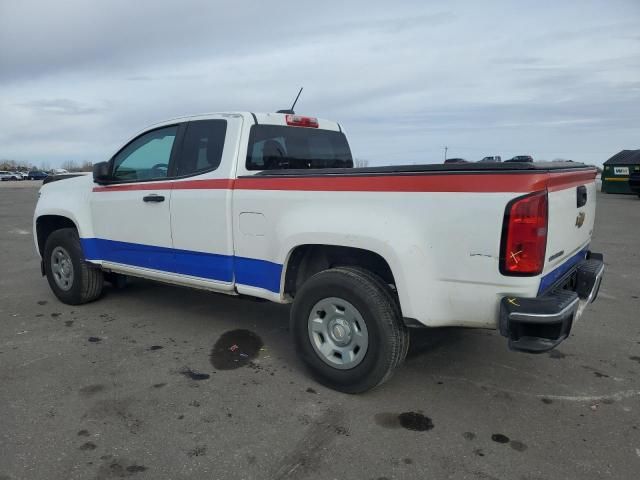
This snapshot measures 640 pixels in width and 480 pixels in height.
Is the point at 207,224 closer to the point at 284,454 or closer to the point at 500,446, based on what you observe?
the point at 284,454

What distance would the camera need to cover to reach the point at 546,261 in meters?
2.90

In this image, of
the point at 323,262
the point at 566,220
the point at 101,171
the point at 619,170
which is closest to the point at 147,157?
the point at 101,171

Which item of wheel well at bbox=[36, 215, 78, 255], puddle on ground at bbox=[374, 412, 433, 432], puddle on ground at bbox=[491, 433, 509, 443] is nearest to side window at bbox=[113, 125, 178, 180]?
wheel well at bbox=[36, 215, 78, 255]

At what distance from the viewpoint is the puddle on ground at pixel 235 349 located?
406cm

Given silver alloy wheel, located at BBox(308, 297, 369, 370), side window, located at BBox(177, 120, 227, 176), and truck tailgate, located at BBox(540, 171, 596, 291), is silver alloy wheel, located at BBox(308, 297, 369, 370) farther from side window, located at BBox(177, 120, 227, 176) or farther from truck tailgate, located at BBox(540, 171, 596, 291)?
side window, located at BBox(177, 120, 227, 176)

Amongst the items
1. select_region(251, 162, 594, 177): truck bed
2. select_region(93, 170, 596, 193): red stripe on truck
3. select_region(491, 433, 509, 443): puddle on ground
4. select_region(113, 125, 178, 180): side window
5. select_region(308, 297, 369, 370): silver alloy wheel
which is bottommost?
select_region(491, 433, 509, 443): puddle on ground

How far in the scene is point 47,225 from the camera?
5938 mm

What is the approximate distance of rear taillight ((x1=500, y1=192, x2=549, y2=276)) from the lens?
8.94 feet

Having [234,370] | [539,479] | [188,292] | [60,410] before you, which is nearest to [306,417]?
[234,370]

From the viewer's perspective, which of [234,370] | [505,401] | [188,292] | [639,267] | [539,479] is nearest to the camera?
[539,479]

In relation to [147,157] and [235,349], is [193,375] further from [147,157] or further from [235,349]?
[147,157]

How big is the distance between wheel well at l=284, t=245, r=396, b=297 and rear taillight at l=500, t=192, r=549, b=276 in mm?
925

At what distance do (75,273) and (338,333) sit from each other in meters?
3.37

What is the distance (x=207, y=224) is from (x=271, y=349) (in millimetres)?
1190
